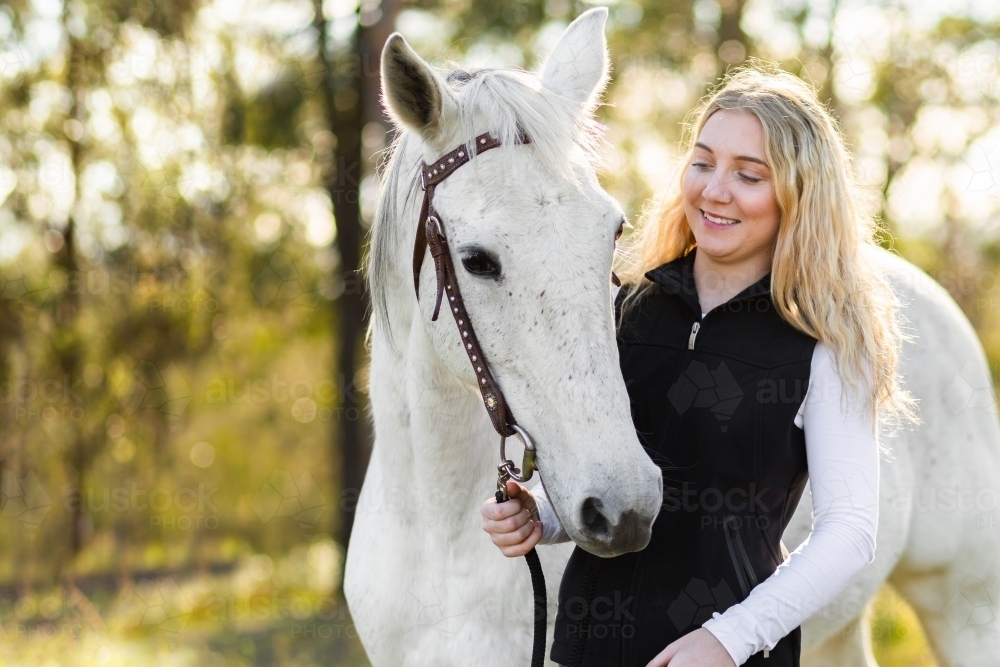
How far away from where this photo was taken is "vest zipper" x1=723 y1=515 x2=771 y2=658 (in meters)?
1.65

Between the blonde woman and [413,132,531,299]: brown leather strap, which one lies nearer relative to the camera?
the blonde woman

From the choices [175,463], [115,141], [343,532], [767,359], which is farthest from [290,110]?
[767,359]

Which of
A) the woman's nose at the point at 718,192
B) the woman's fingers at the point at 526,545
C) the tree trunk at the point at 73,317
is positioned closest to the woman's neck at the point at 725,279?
the woman's nose at the point at 718,192

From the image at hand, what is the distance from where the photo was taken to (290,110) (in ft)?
25.6

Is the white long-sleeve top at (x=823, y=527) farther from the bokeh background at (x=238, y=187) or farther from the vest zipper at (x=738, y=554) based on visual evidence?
the bokeh background at (x=238, y=187)

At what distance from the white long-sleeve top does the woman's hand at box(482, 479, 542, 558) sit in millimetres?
377

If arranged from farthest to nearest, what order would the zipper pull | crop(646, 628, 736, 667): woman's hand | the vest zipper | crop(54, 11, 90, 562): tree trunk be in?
1. crop(54, 11, 90, 562): tree trunk
2. the zipper pull
3. the vest zipper
4. crop(646, 628, 736, 667): woman's hand

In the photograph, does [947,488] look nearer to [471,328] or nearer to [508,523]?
[508,523]

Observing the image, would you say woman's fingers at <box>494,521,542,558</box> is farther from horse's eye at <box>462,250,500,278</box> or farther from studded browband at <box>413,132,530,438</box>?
horse's eye at <box>462,250,500,278</box>

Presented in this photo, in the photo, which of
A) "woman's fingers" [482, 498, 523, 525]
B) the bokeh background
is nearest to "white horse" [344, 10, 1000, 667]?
"woman's fingers" [482, 498, 523, 525]

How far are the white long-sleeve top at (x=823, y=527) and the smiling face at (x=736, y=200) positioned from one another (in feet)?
0.88

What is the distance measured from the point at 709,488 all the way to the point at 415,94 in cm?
103

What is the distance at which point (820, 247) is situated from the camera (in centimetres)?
174

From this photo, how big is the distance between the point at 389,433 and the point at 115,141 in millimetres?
7696
